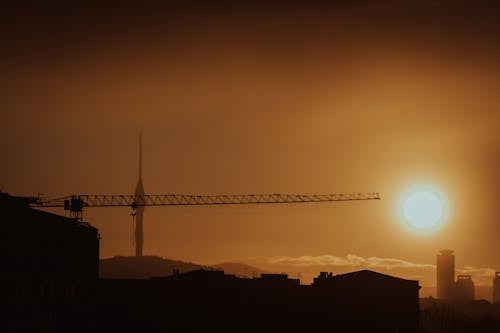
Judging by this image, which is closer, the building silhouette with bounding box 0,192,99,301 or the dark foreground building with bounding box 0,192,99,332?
the dark foreground building with bounding box 0,192,99,332

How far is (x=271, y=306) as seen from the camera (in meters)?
116

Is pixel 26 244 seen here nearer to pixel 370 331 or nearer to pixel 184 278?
pixel 184 278

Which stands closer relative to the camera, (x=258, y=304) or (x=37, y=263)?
(x=37, y=263)

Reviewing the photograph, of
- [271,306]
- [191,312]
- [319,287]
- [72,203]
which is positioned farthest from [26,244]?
[72,203]

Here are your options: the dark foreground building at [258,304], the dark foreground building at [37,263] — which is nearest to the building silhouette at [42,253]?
the dark foreground building at [37,263]

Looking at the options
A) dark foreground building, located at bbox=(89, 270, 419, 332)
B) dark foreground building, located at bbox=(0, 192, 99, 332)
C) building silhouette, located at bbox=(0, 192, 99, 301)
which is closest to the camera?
dark foreground building, located at bbox=(0, 192, 99, 332)

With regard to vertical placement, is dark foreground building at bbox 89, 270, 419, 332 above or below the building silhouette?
below

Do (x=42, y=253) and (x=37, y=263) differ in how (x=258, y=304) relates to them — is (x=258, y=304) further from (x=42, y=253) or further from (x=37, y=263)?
(x=37, y=263)

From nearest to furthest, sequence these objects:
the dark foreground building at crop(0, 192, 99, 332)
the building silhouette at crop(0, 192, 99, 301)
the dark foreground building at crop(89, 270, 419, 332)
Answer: the dark foreground building at crop(0, 192, 99, 332), the building silhouette at crop(0, 192, 99, 301), the dark foreground building at crop(89, 270, 419, 332)

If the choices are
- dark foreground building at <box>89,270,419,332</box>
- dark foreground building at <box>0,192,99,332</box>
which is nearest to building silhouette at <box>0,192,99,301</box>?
dark foreground building at <box>0,192,99,332</box>

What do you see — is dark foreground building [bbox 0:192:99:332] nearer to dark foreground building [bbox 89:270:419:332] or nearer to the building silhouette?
the building silhouette

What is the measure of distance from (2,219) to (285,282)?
48506 mm

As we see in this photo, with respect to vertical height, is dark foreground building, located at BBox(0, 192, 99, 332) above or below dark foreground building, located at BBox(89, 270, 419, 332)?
above

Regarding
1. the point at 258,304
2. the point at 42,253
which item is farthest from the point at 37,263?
the point at 258,304
